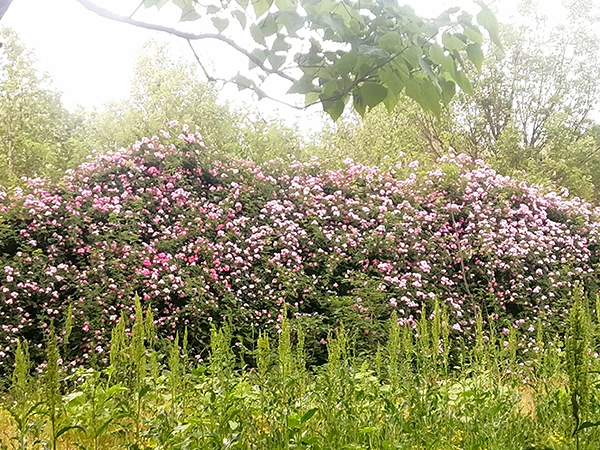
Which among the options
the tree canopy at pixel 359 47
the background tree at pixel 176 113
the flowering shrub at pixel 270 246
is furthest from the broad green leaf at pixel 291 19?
the background tree at pixel 176 113

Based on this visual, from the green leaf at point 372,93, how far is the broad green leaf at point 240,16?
0.49 metres

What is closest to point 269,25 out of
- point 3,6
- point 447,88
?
point 447,88

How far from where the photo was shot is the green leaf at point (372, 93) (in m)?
1.82

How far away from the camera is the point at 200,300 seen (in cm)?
614

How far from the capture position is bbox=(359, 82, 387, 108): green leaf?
5.98 ft

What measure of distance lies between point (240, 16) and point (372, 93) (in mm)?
552

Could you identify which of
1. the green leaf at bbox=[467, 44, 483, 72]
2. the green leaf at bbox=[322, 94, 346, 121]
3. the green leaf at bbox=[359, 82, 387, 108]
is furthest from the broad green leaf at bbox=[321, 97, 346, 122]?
the green leaf at bbox=[467, 44, 483, 72]

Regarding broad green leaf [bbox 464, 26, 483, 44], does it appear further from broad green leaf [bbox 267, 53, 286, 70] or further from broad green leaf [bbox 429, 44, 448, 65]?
broad green leaf [bbox 267, 53, 286, 70]

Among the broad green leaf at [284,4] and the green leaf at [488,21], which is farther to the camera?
the broad green leaf at [284,4]

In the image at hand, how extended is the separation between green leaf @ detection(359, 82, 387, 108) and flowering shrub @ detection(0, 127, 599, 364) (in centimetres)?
402

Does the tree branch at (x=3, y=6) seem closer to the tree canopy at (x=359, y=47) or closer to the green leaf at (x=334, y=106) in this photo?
the tree canopy at (x=359, y=47)

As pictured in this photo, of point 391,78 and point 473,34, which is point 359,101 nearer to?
point 391,78

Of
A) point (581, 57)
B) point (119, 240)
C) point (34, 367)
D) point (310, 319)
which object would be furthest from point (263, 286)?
point (581, 57)

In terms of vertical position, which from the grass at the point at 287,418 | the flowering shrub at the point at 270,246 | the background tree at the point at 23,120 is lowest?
the grass at the point at 287,418
